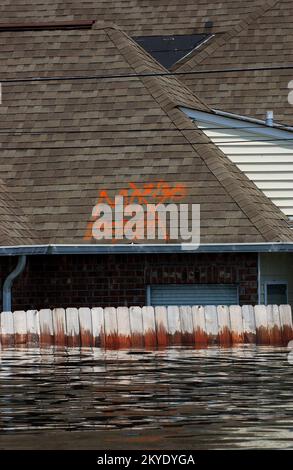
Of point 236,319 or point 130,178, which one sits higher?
point 130,178

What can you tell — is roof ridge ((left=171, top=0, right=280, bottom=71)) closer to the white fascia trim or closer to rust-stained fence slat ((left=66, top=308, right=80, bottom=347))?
the white fascia trim

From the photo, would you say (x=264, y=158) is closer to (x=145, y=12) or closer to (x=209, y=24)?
(x=209, y=24)

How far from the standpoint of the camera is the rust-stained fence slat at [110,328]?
3184 cm

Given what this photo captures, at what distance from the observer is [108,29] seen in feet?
138

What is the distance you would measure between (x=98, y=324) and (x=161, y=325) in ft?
4.82

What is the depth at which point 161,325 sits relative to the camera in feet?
106

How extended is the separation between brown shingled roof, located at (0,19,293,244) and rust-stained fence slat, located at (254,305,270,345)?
201cm

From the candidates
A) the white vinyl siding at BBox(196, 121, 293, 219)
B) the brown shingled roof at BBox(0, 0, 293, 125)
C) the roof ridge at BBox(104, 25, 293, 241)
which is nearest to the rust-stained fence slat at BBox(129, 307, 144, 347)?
the roof ridge at BBox(104, 25, 293, 241)

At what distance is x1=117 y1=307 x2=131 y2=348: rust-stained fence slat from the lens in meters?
31.8

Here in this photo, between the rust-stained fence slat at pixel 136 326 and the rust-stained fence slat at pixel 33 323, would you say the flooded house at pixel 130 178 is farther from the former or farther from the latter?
the rust-stained fence slat at pixel 136 326

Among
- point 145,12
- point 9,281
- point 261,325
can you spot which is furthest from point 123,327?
point 145,12

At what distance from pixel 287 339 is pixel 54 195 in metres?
7.63

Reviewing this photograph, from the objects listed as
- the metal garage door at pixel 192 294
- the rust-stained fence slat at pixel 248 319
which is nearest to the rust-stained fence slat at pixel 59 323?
the metal garage door at pixel 192 294

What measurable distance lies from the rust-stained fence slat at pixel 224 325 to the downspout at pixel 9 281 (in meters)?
5.00
